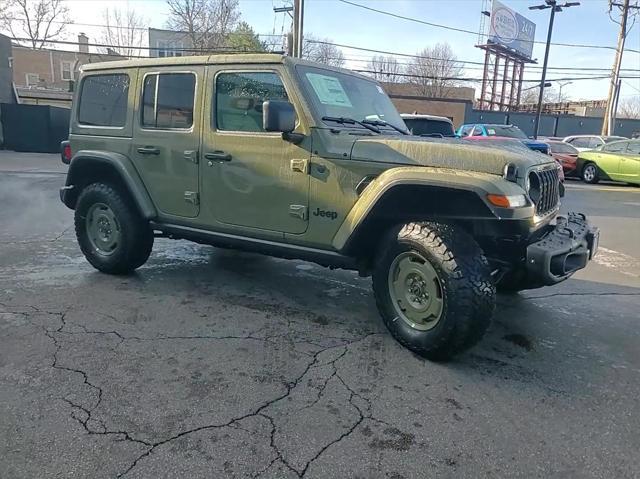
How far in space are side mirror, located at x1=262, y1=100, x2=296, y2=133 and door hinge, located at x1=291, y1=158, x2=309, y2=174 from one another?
29 centimetres

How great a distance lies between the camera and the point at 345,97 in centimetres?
415

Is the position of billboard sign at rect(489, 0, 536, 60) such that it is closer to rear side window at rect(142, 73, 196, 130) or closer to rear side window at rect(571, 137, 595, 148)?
rear side window at rect(571, 137, 595, 148)

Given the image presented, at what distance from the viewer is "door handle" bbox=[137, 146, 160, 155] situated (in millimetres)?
4596

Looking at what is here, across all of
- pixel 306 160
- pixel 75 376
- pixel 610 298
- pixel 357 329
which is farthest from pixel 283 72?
pixel 610 298

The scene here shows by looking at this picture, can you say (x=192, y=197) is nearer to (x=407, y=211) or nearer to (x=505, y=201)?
(x=407, y=211)

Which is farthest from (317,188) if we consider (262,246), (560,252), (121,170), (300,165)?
(121,170)

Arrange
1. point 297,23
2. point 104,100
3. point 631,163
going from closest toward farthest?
point 104,100 → point 631,163 → point 297,23

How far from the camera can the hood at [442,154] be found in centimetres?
320

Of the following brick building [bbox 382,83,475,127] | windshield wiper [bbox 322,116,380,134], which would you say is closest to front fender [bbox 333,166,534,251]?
windshield wiper [bbox 322,116,380,134]

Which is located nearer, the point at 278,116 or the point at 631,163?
the point at 278,116

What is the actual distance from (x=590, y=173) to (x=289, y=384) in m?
16.1

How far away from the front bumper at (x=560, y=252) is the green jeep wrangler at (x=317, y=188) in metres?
0.01

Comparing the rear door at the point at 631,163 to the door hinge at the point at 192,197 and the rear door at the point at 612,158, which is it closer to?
the rear door at the point at 612,158

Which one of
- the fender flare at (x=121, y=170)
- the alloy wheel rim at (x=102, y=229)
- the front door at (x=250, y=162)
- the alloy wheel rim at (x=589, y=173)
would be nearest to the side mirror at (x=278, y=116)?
the front door at (x=250, y=162)
